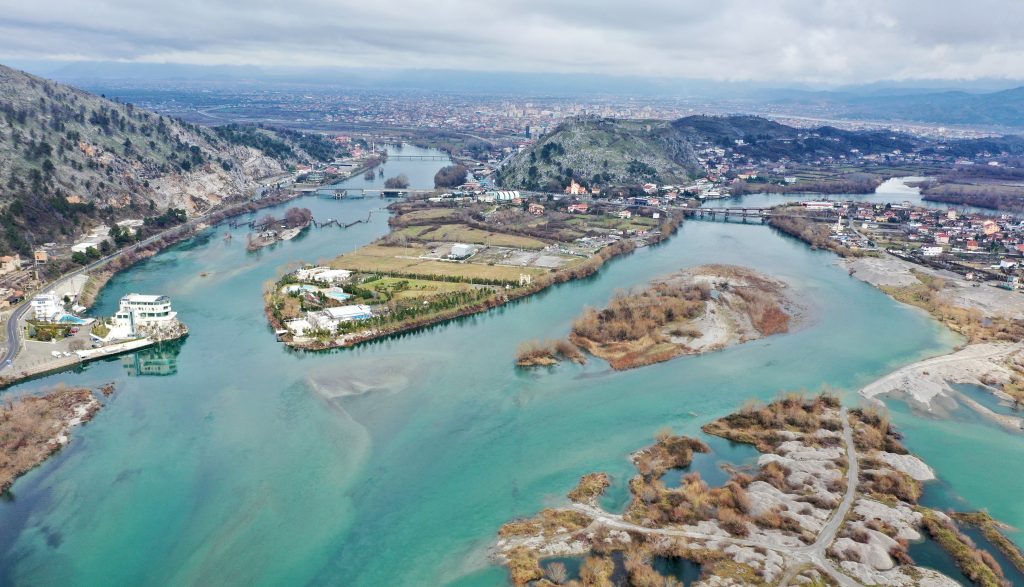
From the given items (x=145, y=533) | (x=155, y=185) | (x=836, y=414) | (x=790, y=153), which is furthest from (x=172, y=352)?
(x=790, y=153)

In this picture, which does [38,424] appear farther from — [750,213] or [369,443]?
[750,213]

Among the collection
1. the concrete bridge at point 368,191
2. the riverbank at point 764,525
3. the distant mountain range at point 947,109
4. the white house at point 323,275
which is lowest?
the riverbank at point 764,525

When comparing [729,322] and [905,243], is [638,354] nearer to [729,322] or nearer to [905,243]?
[729,322]

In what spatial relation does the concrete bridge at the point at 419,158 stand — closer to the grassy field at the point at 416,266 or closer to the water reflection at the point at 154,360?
the grassy field at the point at 416,266

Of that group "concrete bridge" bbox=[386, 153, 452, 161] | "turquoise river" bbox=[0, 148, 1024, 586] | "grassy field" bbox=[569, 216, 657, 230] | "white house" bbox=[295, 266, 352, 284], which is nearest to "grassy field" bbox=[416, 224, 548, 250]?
"grassy field" bbox=[569, 216, 657, 230]

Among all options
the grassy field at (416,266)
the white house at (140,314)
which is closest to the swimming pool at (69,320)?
the white house at (140,314)

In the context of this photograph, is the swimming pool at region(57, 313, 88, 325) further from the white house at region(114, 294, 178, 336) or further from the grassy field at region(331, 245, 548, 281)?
the grassy field at region(331, 245, 548, 281)
